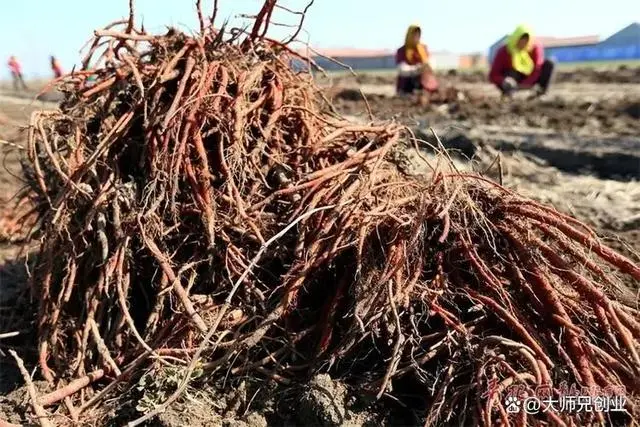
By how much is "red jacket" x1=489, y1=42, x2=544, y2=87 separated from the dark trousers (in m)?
0.06

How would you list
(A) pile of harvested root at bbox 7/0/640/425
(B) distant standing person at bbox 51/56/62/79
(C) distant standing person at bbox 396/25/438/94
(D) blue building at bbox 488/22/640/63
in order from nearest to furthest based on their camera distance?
(A) pile of harvested root at bbox 7/0/640/425 < (C) distant standing person at bbox 396/25/438/94 < (B) distant standing person at bbox 51/56/62/79 < (D) blue building at bbox 488/22/640/63

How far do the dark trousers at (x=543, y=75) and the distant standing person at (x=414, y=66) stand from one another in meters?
1.52

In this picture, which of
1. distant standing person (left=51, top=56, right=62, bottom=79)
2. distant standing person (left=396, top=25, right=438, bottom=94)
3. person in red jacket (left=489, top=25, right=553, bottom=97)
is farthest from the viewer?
distant standing person (left=51, top=56, right=62, bottom=79)

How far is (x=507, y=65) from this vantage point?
40.5 ft

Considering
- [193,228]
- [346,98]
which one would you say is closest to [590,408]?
[193,228]

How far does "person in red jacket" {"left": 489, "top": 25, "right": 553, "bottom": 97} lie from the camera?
39.6 feet

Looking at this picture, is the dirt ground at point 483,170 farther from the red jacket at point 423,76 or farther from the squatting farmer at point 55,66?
the squatting farmer at point 55,66

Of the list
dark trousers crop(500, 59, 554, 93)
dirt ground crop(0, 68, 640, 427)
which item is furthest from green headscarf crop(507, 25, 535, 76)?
dirt ground crop(0, 68, 640, 427)

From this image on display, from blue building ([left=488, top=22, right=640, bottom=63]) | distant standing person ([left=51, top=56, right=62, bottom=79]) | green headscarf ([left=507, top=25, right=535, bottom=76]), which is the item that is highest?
green headscarf ([left=507, top=25, right=535, bottom=76])

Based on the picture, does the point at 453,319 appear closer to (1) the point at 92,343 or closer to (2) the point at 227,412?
(2) the point at 227,412

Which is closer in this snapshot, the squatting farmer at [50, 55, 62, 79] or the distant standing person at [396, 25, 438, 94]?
the distant standing person at [396, 25, 438, 94]

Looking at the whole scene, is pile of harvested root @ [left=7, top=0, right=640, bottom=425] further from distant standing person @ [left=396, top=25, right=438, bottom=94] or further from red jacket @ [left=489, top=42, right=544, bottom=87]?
red jacket @ [left=489, top=42, right=544, bottom=87]

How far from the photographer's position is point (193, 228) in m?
2.77

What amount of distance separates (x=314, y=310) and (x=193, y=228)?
0.67 meters
